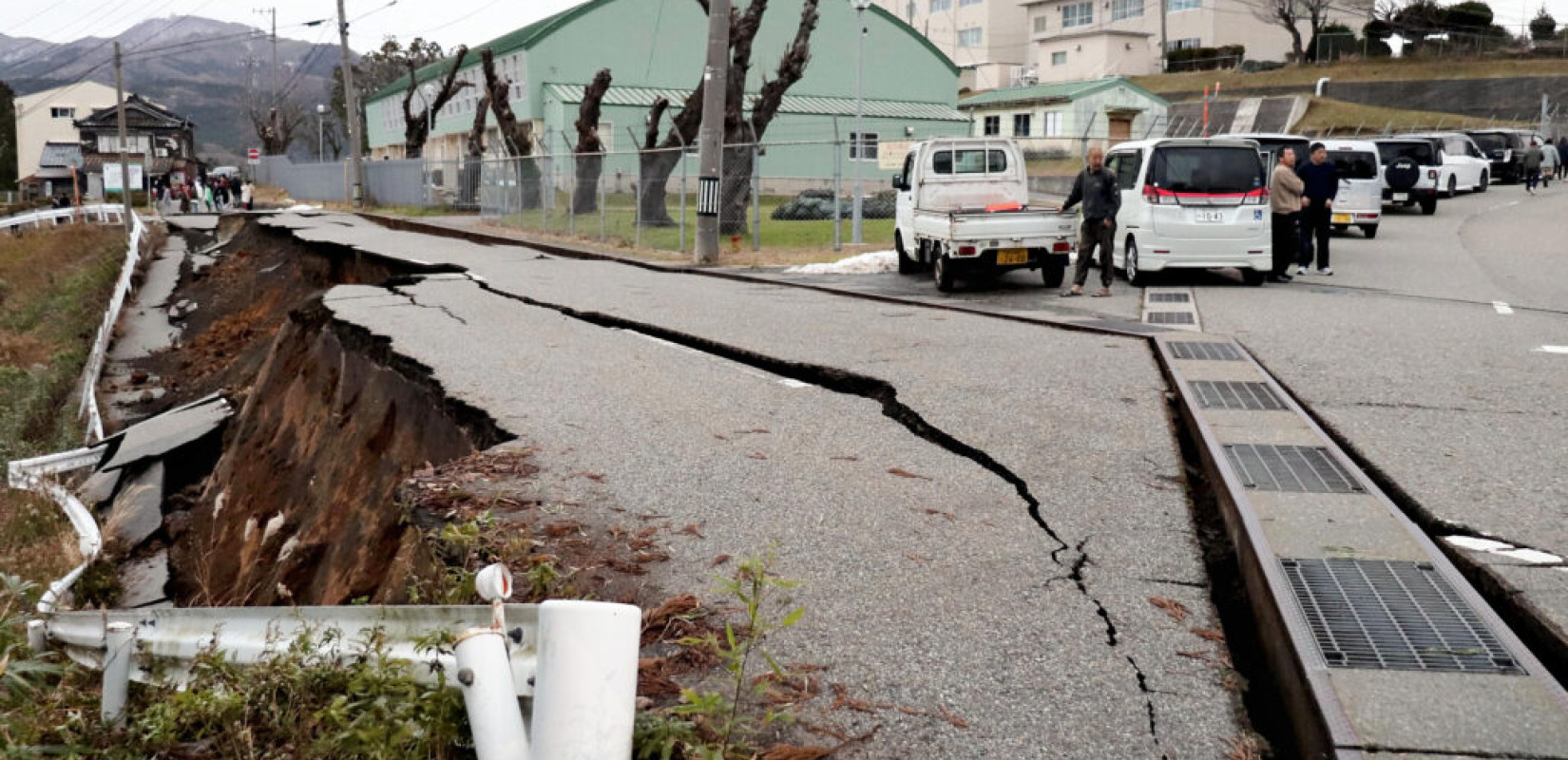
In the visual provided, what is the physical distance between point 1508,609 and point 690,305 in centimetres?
1056

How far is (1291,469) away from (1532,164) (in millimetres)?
38335

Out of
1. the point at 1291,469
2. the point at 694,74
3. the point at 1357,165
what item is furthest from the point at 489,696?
the point at 694,74

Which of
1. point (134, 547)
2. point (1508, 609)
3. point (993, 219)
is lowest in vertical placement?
point (134, 547)

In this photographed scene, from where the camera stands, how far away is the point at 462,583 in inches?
172

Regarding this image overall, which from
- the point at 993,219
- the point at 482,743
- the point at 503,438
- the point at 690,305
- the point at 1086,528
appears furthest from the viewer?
the point at 993,219

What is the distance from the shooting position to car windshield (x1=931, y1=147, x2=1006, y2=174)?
17469mm

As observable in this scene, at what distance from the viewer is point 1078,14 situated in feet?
246

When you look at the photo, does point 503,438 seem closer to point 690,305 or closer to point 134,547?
point 134,547

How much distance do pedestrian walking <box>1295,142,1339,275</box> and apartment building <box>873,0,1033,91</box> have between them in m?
60.5

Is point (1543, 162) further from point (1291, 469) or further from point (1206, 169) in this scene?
point (1291, 469)

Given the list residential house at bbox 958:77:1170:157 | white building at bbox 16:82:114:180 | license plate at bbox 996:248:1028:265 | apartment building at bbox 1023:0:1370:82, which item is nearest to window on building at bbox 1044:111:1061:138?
residential house at bbox 958:77:1170:157

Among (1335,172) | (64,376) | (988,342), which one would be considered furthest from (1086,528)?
(64,376)

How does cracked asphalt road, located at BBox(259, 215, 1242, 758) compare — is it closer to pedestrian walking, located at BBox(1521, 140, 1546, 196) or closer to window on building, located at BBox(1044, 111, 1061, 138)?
pedestrian walking, located at BBox(1521, 140, 1546, 196)

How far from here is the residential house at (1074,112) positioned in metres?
51.6
